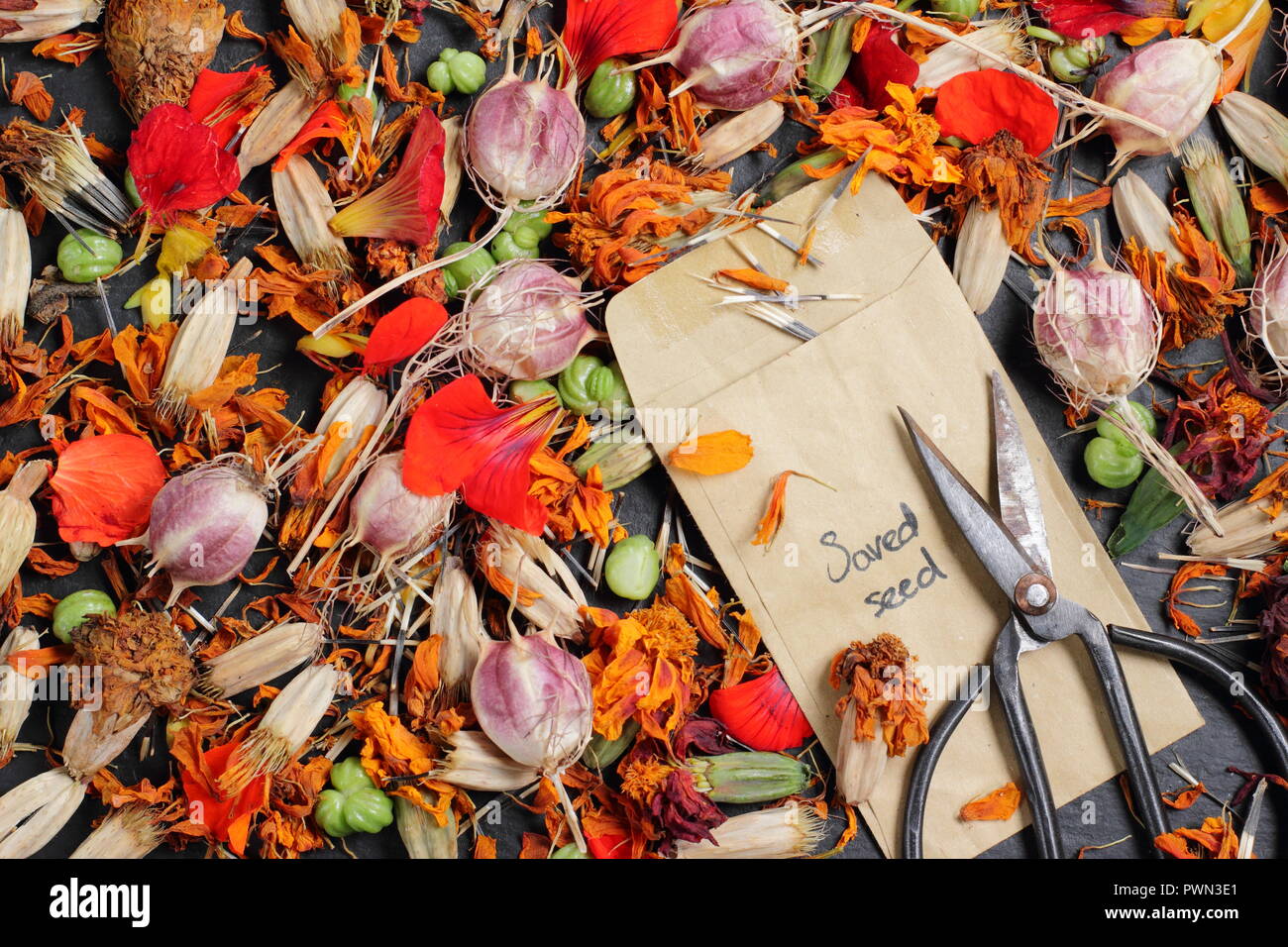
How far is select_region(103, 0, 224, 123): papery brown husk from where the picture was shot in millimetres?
933

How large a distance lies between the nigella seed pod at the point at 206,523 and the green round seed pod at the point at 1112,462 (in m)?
0.84

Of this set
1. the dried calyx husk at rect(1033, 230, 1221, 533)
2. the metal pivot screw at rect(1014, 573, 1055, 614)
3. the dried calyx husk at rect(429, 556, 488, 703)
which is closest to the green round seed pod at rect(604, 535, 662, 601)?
the dried calyx husk at rect(429, 556, 488, 703)

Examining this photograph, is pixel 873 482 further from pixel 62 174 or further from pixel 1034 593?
pixel 62 174

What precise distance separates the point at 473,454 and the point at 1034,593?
0.55m

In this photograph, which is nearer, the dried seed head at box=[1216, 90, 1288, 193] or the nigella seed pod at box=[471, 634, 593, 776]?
the nigella seed pod at box=[471, 634, 593, 776]

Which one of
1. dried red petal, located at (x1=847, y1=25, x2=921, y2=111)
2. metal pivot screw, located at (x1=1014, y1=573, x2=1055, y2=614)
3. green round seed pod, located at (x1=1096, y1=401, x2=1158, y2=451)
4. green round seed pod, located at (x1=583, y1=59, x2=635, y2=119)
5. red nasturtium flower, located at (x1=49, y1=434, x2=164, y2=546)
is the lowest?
red nasturtium flower, located at (x1=49, y1=434, x2=164, y2=546)

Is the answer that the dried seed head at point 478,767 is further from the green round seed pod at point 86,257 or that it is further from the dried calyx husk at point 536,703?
the green round seed pod at point 86,257

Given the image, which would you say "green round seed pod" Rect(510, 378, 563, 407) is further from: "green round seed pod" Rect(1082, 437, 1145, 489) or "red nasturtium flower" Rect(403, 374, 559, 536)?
"green round seed pod" Rect(1082, 437, 1145, 489)

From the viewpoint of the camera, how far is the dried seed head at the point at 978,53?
0.99m

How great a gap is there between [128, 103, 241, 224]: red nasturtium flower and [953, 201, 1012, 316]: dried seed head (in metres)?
0.74

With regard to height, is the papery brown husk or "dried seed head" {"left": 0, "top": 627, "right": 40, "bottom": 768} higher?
the papery brown husk

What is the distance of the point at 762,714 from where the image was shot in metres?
0.97

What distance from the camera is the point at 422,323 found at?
3.10 ft
